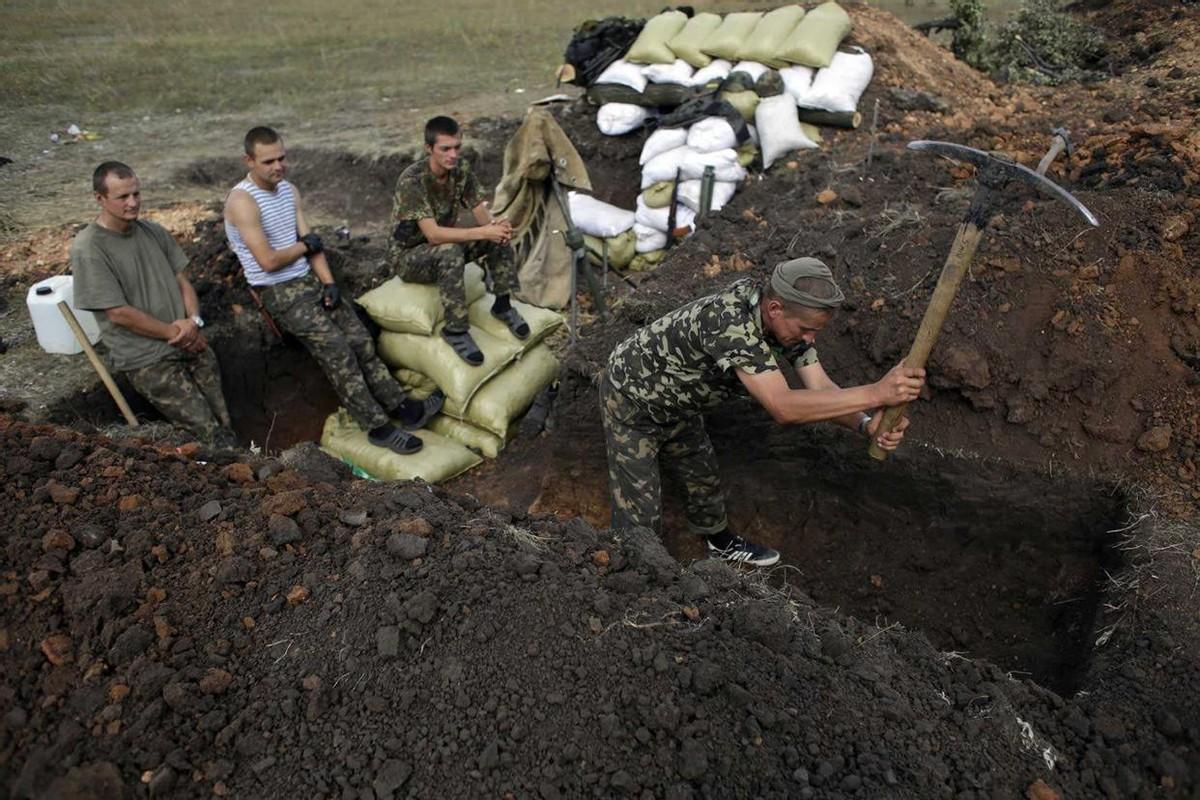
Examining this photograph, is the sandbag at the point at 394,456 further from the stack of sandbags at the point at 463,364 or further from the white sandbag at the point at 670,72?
the white sandbag at the point at 670,72

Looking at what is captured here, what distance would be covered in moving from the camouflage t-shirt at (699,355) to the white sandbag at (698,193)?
2.92m

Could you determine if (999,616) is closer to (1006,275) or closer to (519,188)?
(1006,275)

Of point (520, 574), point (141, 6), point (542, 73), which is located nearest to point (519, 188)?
point (520, 574)

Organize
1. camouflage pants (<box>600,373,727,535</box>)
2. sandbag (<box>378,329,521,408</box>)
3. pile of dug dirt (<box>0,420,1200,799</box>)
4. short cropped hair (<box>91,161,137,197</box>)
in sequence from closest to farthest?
pile of dug dirt (<box>0,420,1200,799</box>) < camouflage pants (<box>600,373,727,535</box>) < short cropped hair (<box>91,161,137,197</box>) < sandbag (<box>378,329,521,408</box>)

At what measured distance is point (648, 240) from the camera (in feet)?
19.8

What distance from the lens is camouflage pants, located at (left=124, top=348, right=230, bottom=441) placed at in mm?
3869

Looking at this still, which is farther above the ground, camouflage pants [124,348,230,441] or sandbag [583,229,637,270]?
Result: camouflage pants [124,348,230,441]

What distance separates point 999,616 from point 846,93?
4.74 metres

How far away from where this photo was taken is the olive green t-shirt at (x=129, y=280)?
11.5 feet

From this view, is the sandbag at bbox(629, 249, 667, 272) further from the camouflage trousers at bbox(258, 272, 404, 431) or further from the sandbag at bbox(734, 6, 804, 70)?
the camouflage trousers at bbox(258, 272, 404, 431)

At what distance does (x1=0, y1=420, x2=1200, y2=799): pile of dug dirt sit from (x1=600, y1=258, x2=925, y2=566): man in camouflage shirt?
2.38ft

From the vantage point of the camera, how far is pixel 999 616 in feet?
10.8

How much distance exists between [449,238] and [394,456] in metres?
1.34

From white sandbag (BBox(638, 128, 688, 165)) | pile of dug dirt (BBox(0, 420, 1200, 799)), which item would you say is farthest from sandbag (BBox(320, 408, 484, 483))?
white sandbag (BBox(638, 128, 688, 165))
